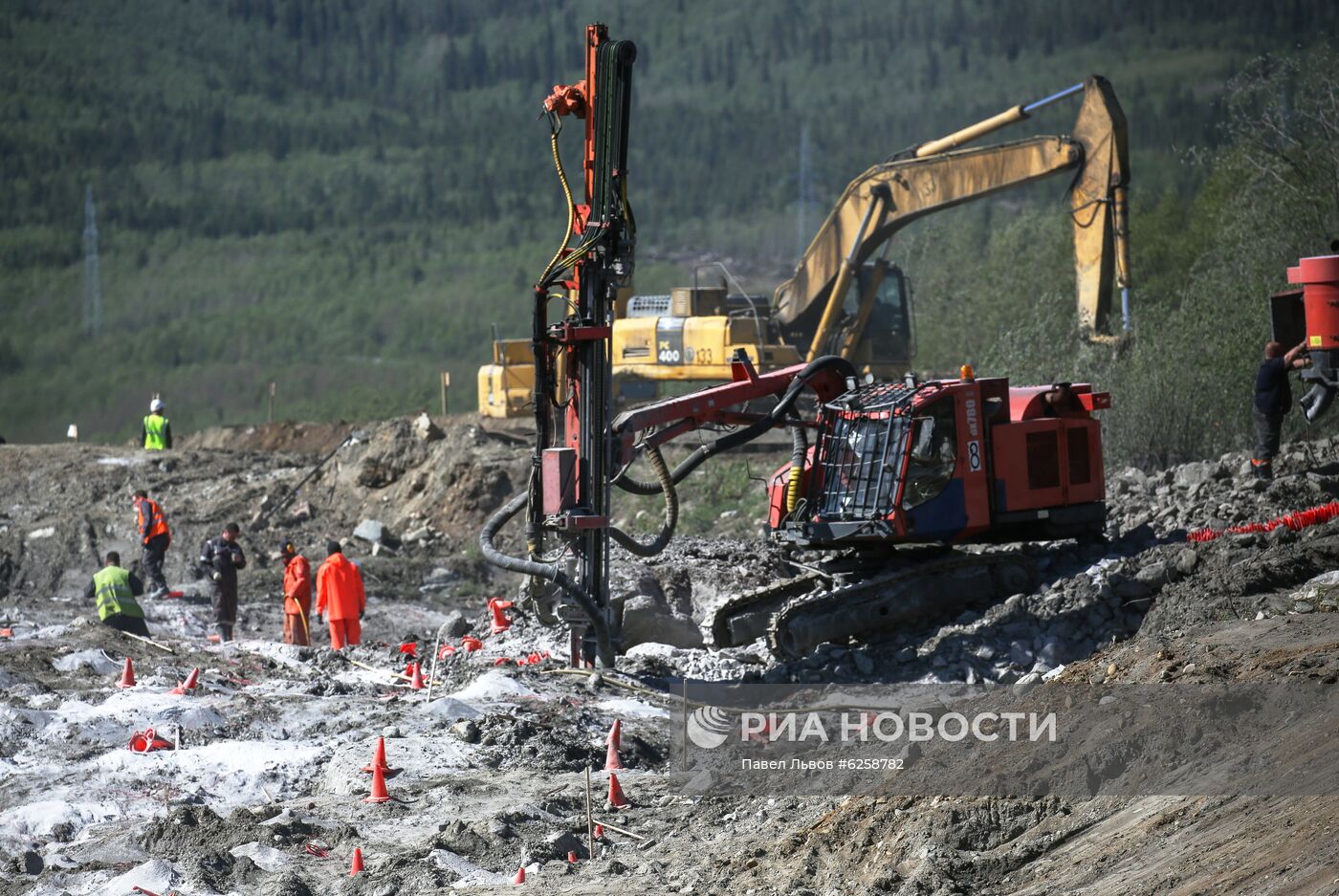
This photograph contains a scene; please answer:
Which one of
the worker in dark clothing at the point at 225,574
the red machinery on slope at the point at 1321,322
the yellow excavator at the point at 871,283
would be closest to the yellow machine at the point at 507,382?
the yellow excavator at the point at 871,283

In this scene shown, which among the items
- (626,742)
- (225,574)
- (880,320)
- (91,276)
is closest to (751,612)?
(626,742)

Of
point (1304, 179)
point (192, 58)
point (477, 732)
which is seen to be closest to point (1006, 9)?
point (192, 58)

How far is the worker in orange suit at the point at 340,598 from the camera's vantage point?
15.7m

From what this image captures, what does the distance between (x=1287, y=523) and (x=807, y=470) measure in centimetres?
407

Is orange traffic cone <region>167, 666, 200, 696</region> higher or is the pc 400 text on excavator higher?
the pc 400 text on excavator

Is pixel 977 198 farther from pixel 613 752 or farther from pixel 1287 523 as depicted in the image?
pixel 613 752

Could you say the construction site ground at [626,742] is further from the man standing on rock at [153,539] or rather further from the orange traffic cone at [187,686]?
the man standing on rock at [153,539]

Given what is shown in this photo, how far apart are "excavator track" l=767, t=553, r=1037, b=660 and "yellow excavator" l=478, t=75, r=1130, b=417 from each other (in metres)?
7.60

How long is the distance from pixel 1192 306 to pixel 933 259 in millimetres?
20214

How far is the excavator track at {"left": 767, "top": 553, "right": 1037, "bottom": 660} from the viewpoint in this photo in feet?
41.8

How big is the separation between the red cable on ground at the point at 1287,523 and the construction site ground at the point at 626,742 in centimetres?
42

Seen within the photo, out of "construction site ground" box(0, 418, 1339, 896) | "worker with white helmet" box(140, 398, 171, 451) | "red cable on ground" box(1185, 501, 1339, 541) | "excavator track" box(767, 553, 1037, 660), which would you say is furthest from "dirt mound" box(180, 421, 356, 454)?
"red cable on ground" box(1185, 501, 1339, 541)

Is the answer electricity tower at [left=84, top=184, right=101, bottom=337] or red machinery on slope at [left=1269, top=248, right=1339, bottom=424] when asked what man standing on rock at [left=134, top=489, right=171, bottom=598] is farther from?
electricity tower at [left=84, top=184, right=101, bottom=337]

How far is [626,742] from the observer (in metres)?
11.0
